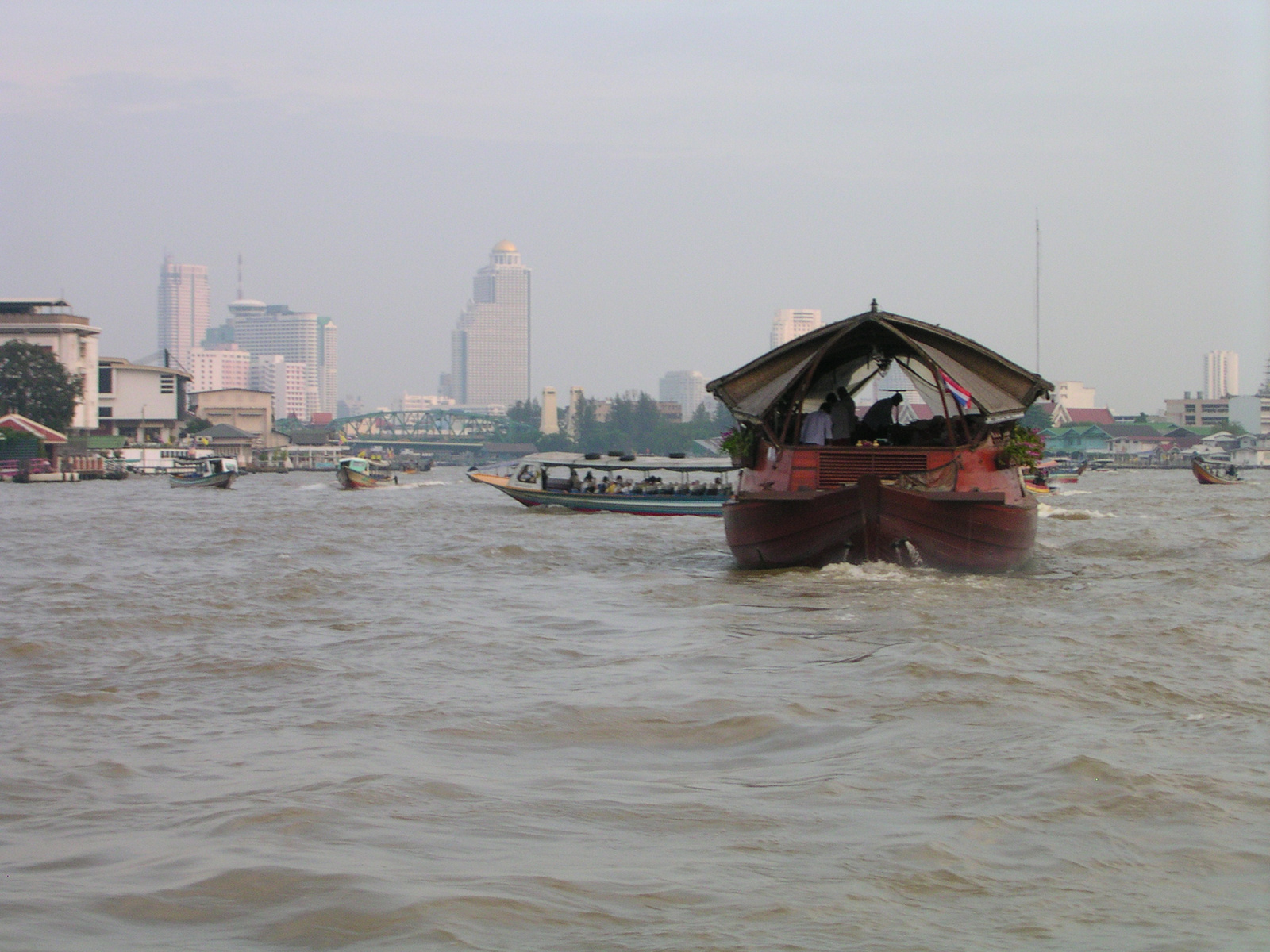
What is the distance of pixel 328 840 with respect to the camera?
4.10 metres

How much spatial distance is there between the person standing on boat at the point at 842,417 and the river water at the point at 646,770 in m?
2.17

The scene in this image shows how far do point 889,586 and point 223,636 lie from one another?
5.26 m

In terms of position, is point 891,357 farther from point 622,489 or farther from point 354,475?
point 354,475

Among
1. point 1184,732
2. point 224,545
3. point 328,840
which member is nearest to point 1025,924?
point 328,840

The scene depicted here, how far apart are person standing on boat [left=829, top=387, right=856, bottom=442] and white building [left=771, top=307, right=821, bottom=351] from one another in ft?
424

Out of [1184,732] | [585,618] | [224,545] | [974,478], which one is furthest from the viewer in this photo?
[224,545]

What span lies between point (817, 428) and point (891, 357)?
1.41m

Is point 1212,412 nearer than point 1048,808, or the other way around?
point 1048,808

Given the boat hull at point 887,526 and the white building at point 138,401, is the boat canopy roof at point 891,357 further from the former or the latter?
the white building at point 138,401

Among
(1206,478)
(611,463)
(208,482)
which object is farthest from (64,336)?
(1206,478)

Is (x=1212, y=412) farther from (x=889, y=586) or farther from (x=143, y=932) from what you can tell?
(x=143, y=932)

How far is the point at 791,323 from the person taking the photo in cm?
16900

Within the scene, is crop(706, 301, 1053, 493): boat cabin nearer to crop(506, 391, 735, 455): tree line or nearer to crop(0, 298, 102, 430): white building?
crop(0, 298, 102, 430): white building

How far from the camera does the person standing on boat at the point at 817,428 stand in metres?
12.5
